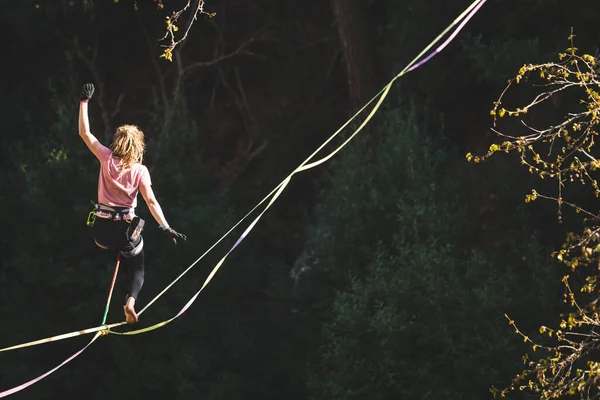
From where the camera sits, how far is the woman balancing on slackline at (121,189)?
6.95 m

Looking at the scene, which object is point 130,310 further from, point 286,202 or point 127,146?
point 286,202

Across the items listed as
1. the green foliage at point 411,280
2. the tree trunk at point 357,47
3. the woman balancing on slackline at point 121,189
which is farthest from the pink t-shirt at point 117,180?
the tree trunk at point 357,47

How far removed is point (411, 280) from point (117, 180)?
23.2ft

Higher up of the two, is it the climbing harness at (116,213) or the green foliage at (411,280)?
the climbing harness at (116,213)

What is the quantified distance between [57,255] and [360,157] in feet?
14.2

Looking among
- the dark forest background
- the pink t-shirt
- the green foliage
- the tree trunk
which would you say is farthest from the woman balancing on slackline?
the tree trunk

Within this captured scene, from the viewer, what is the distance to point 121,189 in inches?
277

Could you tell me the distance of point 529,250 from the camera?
1321cm

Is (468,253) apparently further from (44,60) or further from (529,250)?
(44,60)

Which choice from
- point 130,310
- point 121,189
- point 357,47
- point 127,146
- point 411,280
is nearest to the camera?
point 127,146

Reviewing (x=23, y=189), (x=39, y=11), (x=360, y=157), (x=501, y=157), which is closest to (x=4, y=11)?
(x=39, y=11)

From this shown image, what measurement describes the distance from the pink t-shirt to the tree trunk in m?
8.86

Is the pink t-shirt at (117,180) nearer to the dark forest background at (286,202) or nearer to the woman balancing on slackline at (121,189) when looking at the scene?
the woman balancing on slackline at (121,189)

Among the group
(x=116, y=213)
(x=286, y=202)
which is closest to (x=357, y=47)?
(x=286, y=202)
